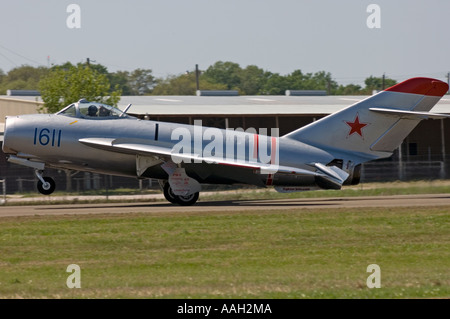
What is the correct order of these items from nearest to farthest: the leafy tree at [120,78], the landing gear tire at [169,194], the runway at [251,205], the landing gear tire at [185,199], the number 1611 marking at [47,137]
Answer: the runway at [251,205] → the number 1611 marking at [47,137] → the landing gear tire at [185,199] → the landing gear tire at [169,194] → the leafy tree at [120,78]

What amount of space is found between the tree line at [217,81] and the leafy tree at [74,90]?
80568 mm

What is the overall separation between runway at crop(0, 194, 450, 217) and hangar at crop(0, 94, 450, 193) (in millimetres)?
6827

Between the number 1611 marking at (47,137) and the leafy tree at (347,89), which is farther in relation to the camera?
the leafy tree at (347,89)

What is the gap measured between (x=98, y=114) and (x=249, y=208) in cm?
619

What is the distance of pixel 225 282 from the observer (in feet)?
44.2

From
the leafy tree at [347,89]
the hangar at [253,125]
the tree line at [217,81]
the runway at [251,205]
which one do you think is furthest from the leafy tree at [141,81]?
the runway at [251,205]

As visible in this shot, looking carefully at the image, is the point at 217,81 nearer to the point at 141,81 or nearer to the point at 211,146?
the point at 141,81

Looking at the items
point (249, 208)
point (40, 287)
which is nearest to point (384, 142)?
point (249, 208)

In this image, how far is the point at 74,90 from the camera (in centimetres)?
4488

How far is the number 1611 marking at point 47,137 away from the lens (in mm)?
26141

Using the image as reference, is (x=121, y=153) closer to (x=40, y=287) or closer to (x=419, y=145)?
(x=40, y=287)
